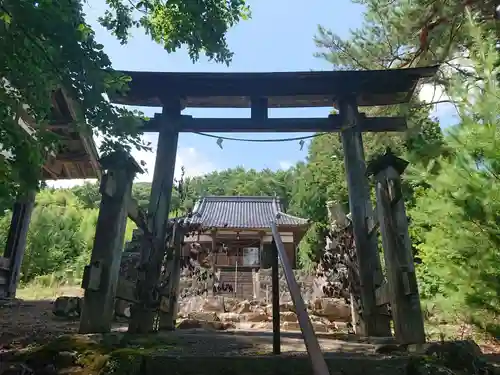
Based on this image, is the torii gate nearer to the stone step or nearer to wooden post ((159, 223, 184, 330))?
wooden post ((159, 223, 184, 330))

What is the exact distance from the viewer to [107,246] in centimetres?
289

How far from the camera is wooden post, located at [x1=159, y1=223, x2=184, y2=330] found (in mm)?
4445

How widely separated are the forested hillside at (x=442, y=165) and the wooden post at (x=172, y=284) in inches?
24.3

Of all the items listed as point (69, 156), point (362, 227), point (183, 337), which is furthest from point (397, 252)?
point (69, 156)

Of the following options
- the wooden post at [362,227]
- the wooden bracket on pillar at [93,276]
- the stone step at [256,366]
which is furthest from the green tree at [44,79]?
the wooden post at [362,227]

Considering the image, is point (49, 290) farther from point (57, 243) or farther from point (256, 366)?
point (256, 366)

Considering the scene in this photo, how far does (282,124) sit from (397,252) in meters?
2.60

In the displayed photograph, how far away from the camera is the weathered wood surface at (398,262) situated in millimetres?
2663

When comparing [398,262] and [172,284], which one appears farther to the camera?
[172,284]

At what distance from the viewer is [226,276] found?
1795 cm

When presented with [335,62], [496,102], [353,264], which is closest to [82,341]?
[353,264]

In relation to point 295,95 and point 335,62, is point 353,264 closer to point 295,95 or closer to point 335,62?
point 295,95

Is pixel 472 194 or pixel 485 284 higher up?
pixel 472 194

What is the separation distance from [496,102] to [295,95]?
2324 mm
